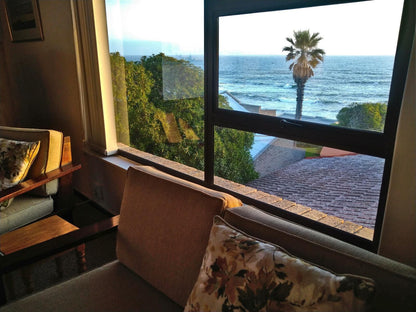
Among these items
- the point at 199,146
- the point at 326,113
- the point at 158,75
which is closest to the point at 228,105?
the point at 199,146

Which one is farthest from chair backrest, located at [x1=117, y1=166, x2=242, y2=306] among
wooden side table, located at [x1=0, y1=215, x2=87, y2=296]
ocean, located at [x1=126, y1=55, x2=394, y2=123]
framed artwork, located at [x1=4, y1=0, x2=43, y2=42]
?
framed artwork, located at [x1=4, y1=0, x2=43, y2=42]

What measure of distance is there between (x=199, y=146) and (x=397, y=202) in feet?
3.83

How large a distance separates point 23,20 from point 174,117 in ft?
6.45

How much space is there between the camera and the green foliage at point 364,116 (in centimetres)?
118

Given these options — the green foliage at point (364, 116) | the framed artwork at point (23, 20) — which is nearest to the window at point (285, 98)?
the green foliage at point (364, 116)

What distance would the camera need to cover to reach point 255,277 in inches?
34.1

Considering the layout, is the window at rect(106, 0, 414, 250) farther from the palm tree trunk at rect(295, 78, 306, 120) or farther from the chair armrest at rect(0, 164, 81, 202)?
the chair armrest at rect(0, 164, 81, 202)

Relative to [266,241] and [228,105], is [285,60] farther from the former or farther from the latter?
[266,241]

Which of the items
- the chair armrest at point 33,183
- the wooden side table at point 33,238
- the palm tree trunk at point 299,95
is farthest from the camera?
the chair armrest at point 33,183

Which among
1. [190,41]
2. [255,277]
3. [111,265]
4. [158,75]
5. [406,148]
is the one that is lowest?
[111,265]

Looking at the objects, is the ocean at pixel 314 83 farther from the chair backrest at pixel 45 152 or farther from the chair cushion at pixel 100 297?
the chair backrest at pixel 45 152

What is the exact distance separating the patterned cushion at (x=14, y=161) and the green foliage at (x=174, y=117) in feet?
2.41

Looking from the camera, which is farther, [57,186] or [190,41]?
[57,186]

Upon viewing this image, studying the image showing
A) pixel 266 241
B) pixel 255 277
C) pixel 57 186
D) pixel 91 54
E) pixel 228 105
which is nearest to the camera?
pixel 255 277
